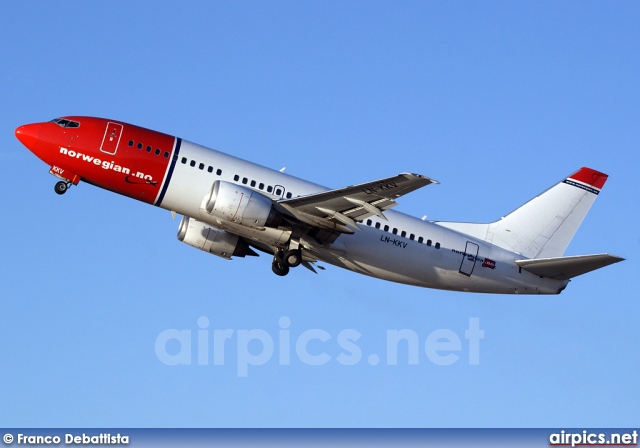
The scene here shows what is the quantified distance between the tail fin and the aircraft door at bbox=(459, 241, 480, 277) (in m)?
1.85

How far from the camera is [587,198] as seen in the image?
4925 centimetres

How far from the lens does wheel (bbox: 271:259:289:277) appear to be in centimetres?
4412

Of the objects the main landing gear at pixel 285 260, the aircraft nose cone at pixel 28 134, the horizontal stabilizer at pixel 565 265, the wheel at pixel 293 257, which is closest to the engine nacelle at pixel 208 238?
the main landing gear at pixel 285 260

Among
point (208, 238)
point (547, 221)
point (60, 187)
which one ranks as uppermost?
point (547, 221)

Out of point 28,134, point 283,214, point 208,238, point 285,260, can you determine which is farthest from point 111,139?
point 285,260

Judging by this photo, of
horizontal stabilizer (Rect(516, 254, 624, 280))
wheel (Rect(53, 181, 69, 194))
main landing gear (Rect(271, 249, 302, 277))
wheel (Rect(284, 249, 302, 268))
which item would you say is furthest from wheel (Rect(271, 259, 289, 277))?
horizontal stabilizer (Rect(516, 254, 624, 280))

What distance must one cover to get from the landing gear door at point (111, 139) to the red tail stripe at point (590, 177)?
22843 millimetres

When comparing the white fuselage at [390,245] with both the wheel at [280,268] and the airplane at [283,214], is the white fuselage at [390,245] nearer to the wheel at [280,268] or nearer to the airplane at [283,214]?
the airplane at [283,214]

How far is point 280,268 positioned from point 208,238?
4227 millimetres

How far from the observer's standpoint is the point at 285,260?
43.9 meters

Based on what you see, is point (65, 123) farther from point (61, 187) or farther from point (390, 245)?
point (390, 245)

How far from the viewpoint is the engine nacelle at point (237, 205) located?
39938 mm

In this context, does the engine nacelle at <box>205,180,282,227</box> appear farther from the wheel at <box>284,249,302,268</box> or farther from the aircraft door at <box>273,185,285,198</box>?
the wheel at <box>284,249,302,268</box>

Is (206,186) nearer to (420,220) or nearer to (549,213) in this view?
(420,220)
